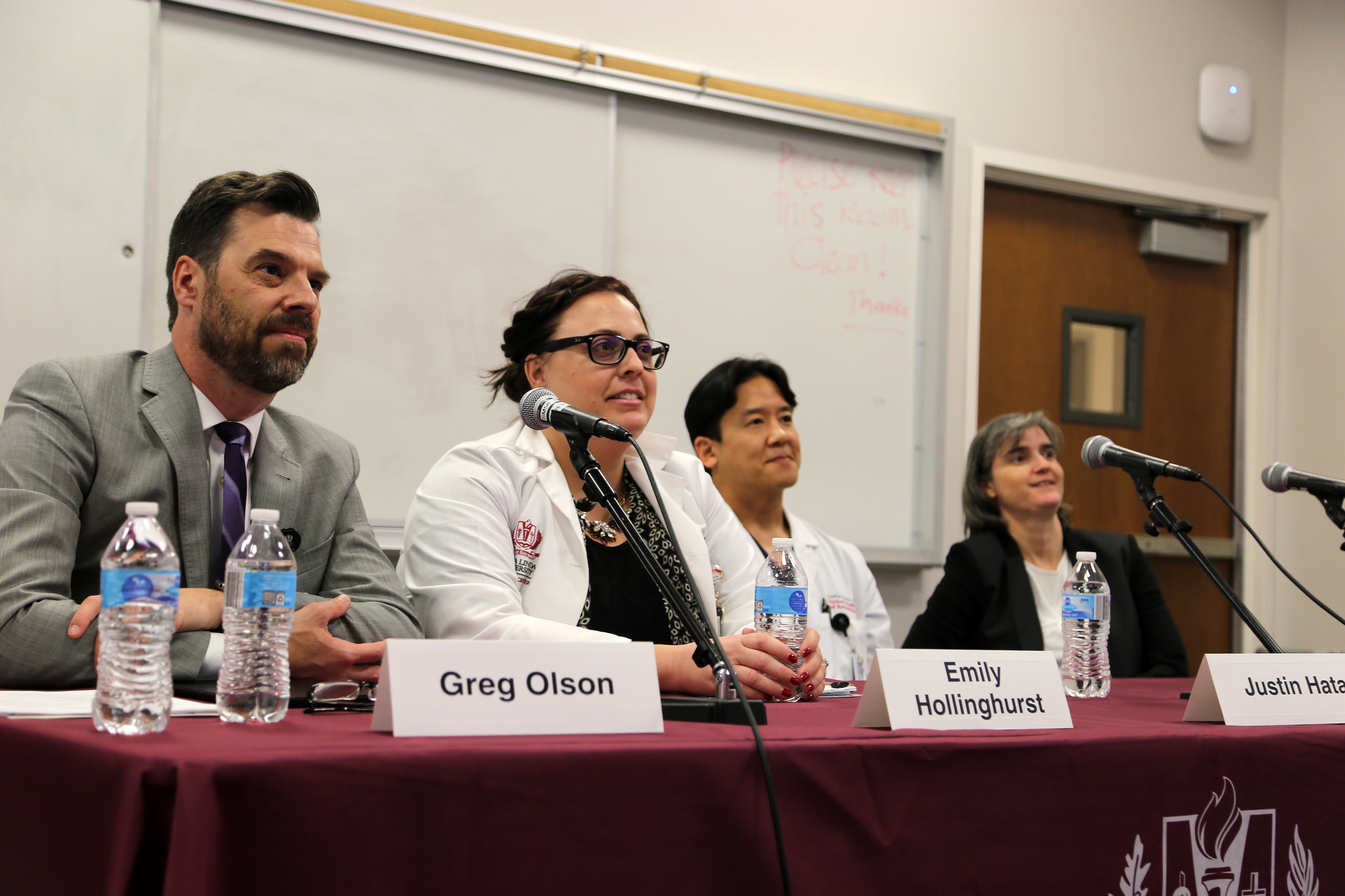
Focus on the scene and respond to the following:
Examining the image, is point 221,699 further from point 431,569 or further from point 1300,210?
point 1300,210

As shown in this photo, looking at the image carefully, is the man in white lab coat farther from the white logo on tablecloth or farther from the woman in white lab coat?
the white logo on tablecloth

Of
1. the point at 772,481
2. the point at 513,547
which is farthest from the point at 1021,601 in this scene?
the point at 513,547

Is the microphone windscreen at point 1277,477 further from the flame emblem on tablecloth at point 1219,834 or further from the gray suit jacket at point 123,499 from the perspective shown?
the gray suit jacket at point 123,499

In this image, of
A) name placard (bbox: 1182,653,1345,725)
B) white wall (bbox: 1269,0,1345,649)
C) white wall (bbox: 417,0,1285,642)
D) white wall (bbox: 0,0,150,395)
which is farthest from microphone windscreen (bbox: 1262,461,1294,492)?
white wall (bbox: 1269,0,1345,649)

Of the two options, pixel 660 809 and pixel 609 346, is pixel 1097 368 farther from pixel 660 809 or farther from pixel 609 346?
pixel 660 809

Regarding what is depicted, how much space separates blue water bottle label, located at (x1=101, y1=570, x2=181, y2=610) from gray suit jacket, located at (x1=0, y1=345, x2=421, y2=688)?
1.26ft

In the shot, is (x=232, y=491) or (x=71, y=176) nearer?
(x=232, y=491)

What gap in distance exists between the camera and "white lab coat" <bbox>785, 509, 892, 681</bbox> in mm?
2879

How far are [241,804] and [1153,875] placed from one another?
91cm

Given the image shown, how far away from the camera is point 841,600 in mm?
3010

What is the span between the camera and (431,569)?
1.80m

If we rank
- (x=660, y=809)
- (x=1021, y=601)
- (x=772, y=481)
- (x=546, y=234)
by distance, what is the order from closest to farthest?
(x=660, y=809) < (x=1021, y=601) < (x=772, y=481) < (x=546, y=234)

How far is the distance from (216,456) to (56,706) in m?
0.65

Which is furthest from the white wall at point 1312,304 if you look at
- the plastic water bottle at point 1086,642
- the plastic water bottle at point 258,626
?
the plastic water bottle at point 258,626
